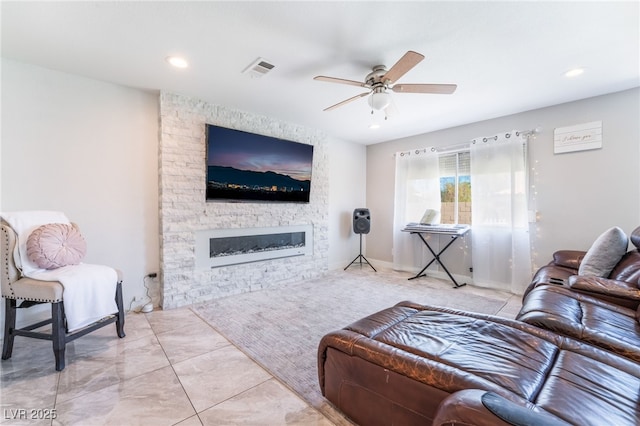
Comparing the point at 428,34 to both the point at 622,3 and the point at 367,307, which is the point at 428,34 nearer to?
the point at 622,3

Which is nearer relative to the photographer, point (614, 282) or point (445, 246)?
point (614, 282)

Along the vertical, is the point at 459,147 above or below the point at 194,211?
above

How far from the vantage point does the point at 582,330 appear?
1461mm

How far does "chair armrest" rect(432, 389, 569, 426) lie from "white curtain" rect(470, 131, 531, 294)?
332 centimetres

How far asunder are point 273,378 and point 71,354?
1.60m

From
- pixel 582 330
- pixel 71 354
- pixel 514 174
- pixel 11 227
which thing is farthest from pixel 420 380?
pixel 514 174

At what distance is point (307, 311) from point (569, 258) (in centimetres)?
288

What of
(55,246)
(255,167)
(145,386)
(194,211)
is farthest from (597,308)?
(55,246)

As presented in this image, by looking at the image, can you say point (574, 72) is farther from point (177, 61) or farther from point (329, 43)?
point (177, 61)

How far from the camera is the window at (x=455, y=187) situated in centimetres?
422

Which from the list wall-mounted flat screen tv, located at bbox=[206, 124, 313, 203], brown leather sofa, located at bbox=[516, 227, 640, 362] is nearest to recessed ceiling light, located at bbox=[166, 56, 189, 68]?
wall-mounted flat screen tv, located at bbox=[206, 124, 313, 203]

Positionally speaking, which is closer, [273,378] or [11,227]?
[273,378]

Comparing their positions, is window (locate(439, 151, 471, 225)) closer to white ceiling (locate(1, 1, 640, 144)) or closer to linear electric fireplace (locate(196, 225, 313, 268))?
white ceiling (locate(1, 1, 640, 144))

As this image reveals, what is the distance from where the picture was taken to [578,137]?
320cm
